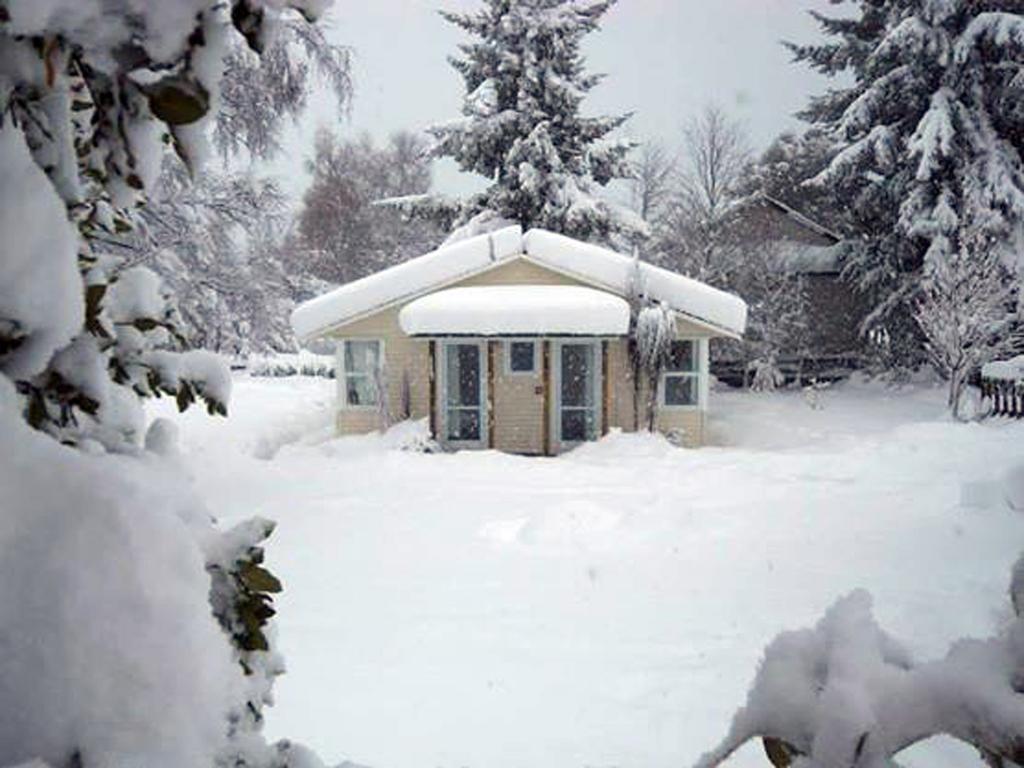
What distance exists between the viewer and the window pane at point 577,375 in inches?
646

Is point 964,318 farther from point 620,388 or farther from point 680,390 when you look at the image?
point 620,388

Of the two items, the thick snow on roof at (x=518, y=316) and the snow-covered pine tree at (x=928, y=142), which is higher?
the snow-covered pine tree at (x=928, y=142)

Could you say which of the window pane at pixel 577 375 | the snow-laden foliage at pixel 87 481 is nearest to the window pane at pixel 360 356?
the window pane at pixel 577 375

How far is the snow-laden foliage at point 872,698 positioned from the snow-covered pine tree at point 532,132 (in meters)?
25.7

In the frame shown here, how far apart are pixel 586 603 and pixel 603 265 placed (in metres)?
11.8

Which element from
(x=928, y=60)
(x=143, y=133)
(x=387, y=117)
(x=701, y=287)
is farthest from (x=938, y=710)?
(x=387, y=117)

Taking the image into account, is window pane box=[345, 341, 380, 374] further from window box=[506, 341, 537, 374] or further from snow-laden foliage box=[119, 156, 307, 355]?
snow-laden foliage box=[119, 156, 307, 355]

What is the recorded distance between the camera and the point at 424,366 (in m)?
17.0

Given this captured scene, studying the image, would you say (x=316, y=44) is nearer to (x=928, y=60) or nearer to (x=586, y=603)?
(x=586, y=603)

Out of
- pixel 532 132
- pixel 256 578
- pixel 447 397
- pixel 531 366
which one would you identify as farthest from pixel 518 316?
pixel 256 578

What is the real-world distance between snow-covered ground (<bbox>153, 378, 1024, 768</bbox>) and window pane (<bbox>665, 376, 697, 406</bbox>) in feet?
10.7

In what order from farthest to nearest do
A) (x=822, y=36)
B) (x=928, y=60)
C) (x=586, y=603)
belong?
(x=822, y=36)
(x=928, y=60)
(x=586, y=603)

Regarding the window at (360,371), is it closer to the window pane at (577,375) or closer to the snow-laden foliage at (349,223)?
the window pane at (577,375)

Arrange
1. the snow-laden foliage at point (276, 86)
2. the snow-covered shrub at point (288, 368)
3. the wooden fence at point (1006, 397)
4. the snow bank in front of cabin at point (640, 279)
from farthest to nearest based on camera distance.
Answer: the snow-covered shrub at point (288, 368) < the wooden fence at point (1006, 397) < the snow bank in front of cabin at point (640, 279) < the snow-laden foliage at point (276, 86)
